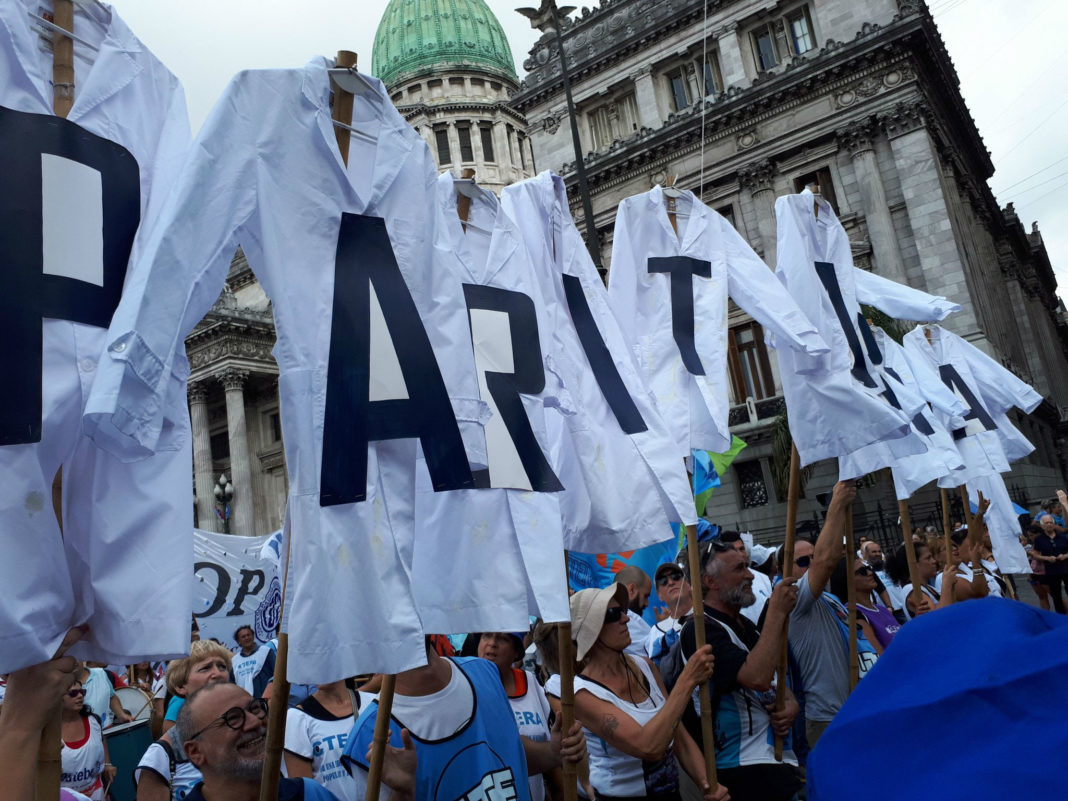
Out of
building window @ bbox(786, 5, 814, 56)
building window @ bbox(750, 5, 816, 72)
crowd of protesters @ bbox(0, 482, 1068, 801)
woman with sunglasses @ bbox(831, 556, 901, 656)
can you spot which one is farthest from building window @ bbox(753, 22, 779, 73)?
crowd of protesters @ bbox(0, 482, 1068, 801)

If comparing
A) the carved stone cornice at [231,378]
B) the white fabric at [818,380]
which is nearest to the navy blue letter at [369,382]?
the white fabric at [818,380]

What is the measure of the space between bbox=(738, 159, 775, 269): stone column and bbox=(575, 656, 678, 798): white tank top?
23.9 metres

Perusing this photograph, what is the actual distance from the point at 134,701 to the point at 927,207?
22903 millimetres

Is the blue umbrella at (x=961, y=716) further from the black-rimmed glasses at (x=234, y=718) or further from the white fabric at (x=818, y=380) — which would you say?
the white fabric at (x=818, y=380)

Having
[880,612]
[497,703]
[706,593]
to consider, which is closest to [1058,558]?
[880,612]

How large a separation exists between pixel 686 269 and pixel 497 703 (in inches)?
121

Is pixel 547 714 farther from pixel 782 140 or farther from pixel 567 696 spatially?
pixel 782 140

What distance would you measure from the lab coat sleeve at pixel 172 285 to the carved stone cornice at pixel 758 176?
84.0 ft

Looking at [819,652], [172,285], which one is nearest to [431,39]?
[819,652]

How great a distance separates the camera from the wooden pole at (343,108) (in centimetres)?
344

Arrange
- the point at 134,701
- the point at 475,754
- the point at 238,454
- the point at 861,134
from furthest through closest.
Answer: the point at 238,454 → the point at 861,134 → the point at 134,701 → the point at 475,754

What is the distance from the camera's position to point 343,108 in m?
3.46

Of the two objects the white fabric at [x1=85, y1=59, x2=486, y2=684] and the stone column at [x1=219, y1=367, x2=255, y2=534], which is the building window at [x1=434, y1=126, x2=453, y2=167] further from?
the white fabric at [x1=85, y1=59, x2=486, y2=684]

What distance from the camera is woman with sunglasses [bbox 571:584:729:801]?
378cm
